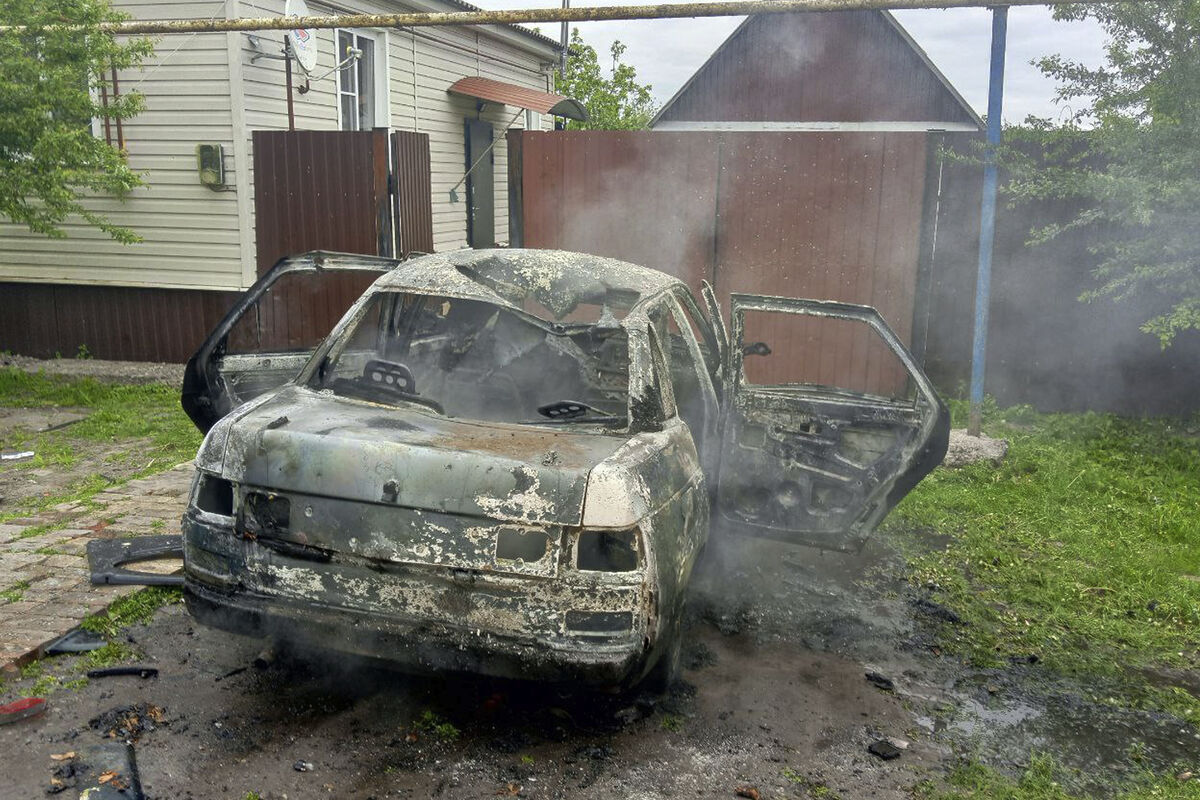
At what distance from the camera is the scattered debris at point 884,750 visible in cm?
362

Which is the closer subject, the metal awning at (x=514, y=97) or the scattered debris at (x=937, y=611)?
the scattered debris at (x=937, y=611)

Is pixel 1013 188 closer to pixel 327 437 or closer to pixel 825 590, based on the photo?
pixel 825 590

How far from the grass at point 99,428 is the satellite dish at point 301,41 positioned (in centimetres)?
360

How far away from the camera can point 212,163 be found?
9.86 m

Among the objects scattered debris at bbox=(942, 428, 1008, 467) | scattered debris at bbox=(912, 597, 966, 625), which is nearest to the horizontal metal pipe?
scattered debris at bbox=(942, 428, 1008, 467)

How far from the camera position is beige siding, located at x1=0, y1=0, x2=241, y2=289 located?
978 centimetres

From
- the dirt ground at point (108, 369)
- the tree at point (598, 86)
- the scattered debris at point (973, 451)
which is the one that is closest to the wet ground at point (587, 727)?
the scattered debris at point (973, 451)

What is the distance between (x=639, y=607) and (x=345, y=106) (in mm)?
10628

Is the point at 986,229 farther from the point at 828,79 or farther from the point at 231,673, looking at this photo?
the point at 828,79

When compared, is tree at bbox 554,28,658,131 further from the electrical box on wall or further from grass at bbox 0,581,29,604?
grass at bbox 0,581,29,604

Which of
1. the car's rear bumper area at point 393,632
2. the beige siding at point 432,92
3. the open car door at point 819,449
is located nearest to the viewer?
the car's rear bumper area at point 393,632

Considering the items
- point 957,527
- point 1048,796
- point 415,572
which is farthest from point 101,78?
point 1048,796

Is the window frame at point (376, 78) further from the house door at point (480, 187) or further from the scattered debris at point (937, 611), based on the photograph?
the scattered debris at point (937, 611)

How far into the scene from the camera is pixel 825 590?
531cm
